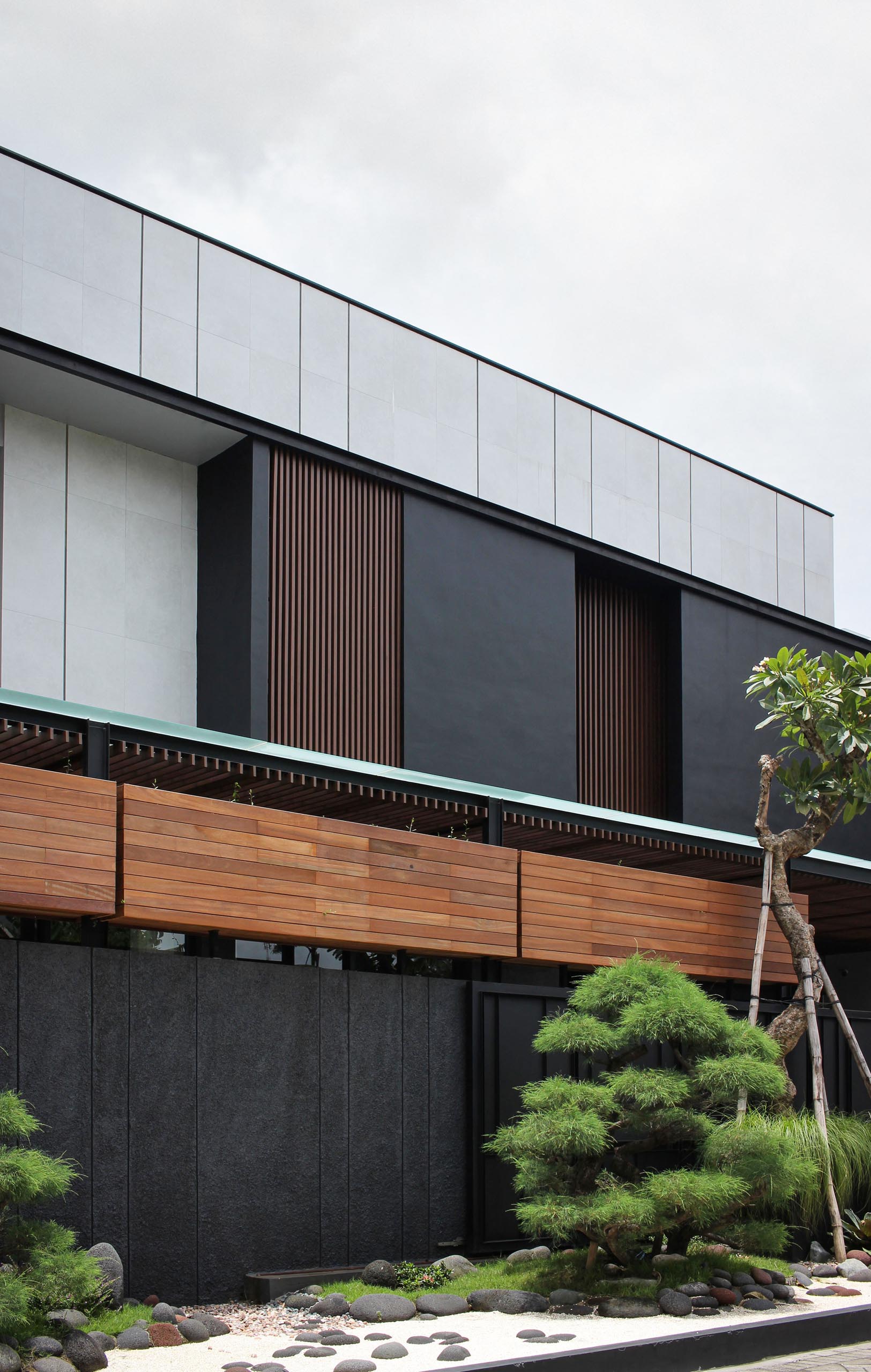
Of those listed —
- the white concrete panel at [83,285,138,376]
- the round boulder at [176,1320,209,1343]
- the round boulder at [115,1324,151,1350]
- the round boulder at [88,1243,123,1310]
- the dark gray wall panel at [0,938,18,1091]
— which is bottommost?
the round boulder at [176,1320,209,1343]

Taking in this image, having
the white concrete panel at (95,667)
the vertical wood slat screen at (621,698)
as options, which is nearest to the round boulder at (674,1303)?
the white concrete panel at (95,667)

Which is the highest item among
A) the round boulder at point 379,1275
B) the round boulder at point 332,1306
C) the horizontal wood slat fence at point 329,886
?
the horizontal wood slat fence at point 329,886

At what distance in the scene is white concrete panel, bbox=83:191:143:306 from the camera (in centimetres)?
1380

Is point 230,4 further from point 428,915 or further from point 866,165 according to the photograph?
point 428,915

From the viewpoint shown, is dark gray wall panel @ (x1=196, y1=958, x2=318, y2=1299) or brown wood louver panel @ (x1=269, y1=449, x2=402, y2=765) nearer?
dark gray wall panel @ (x1=196, y1=958, x2=318, y2=1299)

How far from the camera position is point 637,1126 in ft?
32.2

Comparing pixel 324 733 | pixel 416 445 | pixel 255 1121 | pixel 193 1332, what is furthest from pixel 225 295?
pixel 193 1332

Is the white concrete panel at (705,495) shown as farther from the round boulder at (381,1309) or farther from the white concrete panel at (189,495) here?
the round boulder at (381,1309)

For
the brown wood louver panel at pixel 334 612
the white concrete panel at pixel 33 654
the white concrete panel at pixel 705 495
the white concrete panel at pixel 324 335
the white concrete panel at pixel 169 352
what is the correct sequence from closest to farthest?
the white concrete panel at pixel 33 654
the white concrete panel at pixel 169 352
the brown wood louver panel at pixel 334 612
the white concrete panel at pixel 324 335
the white concrete panel at pixel 705 495

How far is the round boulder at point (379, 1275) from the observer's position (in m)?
9.89

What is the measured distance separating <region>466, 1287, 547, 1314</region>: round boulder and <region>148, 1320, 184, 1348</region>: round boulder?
2.17 m

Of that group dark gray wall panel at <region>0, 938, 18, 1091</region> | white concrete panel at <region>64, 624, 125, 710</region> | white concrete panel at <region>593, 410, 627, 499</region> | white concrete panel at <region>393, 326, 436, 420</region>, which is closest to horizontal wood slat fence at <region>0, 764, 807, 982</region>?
dark gray wall panel at <region>0, 938, 18, 1091</region>

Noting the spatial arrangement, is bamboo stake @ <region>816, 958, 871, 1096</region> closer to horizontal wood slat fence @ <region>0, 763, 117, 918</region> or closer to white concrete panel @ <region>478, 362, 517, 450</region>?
horizontal wood slat fence @ <region>0, 763, 117, 918</region>

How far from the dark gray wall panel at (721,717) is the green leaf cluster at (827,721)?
4173 mm
